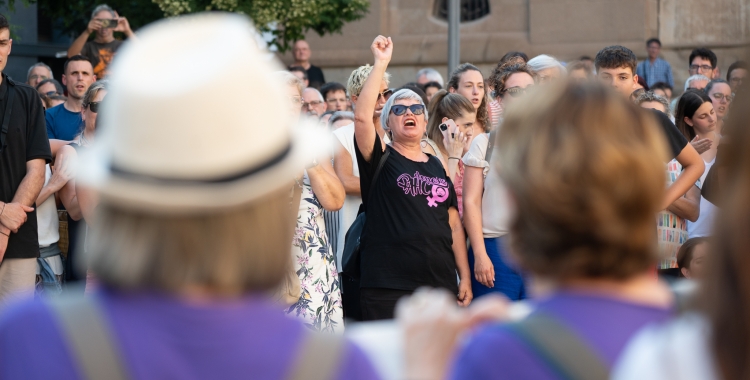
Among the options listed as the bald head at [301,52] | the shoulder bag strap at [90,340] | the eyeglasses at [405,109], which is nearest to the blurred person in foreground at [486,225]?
the eyeglasses at [405,109]

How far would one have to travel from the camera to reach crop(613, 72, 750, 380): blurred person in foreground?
4.17 feet

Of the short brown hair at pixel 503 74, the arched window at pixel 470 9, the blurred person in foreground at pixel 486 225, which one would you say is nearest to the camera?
the blurred person in foreground at pixel 486 225

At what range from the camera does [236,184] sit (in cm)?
140

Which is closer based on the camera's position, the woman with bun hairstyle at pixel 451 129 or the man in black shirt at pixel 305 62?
the woman with bun hairstyle at pixel 451 129

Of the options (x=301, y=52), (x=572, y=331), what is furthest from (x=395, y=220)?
(x=301, y=52)

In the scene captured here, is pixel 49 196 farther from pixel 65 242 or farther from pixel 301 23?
pixel 301 23

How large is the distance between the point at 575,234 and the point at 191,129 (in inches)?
28.9

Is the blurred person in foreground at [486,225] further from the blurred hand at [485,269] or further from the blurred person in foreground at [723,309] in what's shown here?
the blurred person in foreground at [723,309]

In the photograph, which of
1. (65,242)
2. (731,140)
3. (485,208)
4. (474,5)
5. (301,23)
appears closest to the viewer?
(731,140)

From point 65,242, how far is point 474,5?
1437cm

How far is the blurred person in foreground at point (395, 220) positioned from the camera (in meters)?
5.35

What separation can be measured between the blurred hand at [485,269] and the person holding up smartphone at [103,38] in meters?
5.41

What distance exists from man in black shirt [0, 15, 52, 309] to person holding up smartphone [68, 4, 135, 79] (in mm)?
4044

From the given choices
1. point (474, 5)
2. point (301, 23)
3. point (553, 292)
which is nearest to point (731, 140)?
point (553, 292)
